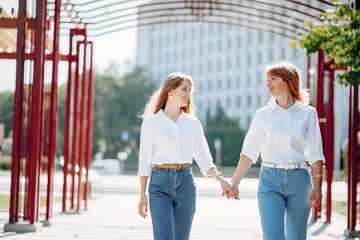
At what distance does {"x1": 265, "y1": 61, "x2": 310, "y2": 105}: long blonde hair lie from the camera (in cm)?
498

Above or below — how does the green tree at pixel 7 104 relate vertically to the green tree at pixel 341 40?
below

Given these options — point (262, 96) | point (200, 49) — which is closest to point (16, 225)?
point (262, 96)

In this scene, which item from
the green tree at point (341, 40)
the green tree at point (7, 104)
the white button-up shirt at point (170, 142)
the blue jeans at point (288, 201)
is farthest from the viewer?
the green tree at point (7, 104)

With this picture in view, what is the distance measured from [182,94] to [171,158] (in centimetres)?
61

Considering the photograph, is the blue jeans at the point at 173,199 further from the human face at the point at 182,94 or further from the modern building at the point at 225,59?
the modern building at the point at 225,59

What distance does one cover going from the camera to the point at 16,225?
30.1ft

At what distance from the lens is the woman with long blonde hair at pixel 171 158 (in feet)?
15.5

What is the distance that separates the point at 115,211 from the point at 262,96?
59.1m

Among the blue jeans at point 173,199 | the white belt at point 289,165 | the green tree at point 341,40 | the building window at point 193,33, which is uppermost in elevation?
the building window at point 193,33

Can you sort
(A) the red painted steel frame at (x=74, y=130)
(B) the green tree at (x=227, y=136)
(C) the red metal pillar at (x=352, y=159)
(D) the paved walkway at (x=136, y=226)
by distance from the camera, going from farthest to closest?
1. (B) the green tree at (x=227, y=136)
2. (A) the red painted steel frame at (x=74, y=130)
3. (C) the red metal pillar at (x=352, y=159)
4. (D) the paved walkway at (x=136, y=226)

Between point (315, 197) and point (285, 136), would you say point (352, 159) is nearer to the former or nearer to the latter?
point (315, 197)

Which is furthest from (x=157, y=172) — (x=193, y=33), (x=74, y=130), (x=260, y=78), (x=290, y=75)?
(x=193, y=33)

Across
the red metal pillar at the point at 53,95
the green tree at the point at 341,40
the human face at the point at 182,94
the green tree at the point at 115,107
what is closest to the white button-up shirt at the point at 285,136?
the human face at the point at 182,94

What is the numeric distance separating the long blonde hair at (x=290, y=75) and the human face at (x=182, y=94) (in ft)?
2.36
